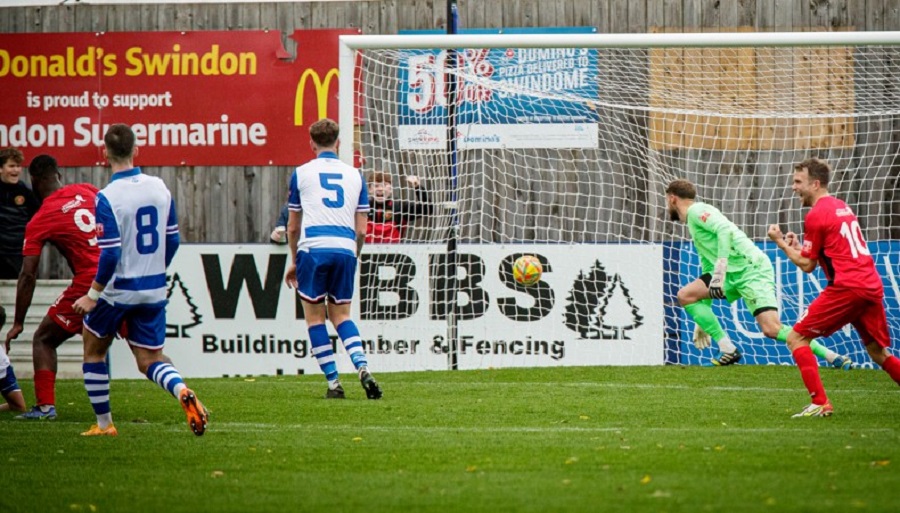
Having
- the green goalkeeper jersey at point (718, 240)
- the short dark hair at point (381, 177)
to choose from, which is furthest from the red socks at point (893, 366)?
the short dark hair at point (381, 177)

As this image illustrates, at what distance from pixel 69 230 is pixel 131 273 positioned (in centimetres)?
167

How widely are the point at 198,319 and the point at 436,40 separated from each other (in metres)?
4.27

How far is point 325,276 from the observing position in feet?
33.6

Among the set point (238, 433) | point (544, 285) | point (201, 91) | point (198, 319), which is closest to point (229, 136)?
point (201, 91)

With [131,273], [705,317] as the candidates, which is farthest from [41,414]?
[705,317]

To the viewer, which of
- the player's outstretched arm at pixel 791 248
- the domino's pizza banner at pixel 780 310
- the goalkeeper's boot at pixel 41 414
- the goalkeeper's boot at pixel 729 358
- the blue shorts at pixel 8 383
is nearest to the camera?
the player's outstretched arm at pixel 791 248

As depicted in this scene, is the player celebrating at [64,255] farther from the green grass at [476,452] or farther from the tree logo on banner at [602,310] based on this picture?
the tree logo on banner at [602,310]

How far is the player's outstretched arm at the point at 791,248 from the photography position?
28.2ft

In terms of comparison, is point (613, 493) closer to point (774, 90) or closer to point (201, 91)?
point (774, 90)

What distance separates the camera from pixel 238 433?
8383 mm

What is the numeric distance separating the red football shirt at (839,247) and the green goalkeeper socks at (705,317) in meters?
3.77

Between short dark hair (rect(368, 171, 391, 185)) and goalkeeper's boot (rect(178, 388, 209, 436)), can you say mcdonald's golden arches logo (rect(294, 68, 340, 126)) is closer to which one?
short dark hair (rect(368, 171, 391, 185))

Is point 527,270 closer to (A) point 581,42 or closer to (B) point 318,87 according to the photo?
(A) point 581,42

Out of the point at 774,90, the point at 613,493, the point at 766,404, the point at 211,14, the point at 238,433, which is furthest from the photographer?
the point at 211,14
